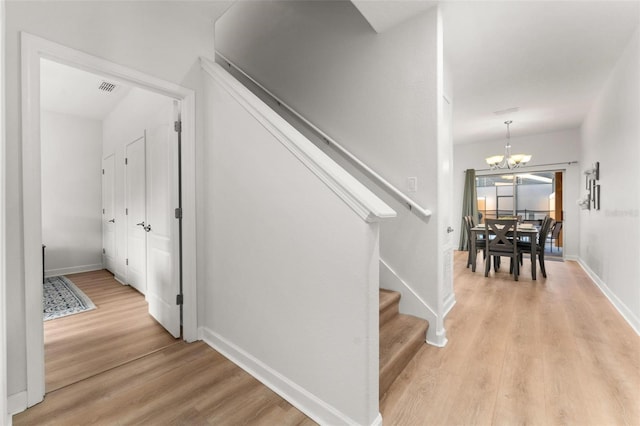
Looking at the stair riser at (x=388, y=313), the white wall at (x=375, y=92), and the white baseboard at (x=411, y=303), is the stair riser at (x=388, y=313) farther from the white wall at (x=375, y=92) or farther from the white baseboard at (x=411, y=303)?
the white wall at (x=375, y=92)

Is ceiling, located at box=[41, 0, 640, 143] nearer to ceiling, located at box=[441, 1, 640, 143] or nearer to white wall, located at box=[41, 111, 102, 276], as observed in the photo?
ceiling, located at box=[441, 1, 640, 143]

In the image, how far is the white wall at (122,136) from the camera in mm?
3577

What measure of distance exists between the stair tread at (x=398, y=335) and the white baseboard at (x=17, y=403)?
6.58 ft

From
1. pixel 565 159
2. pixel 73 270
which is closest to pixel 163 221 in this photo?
pixel 73 270

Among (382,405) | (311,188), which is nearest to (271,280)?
(311,188)

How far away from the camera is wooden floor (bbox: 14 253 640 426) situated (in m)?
1.54

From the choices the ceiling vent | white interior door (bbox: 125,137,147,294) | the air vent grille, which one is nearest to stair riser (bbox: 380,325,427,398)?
white interior door (bbox: 125,137,147,294)

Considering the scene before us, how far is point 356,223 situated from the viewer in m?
1.36

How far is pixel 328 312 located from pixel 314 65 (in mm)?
2709

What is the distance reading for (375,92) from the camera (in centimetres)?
264

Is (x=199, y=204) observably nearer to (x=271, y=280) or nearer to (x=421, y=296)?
(x=271, y=280)

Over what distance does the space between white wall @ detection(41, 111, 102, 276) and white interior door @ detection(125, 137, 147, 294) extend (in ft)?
5.46

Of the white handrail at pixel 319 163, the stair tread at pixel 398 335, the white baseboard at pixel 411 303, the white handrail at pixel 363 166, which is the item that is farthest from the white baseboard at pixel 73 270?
the stair tread at pixel 398 335

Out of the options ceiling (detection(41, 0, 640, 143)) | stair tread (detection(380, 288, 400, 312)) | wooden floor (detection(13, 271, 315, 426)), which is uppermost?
ceiling (detection(41, 0, 640, 143))
